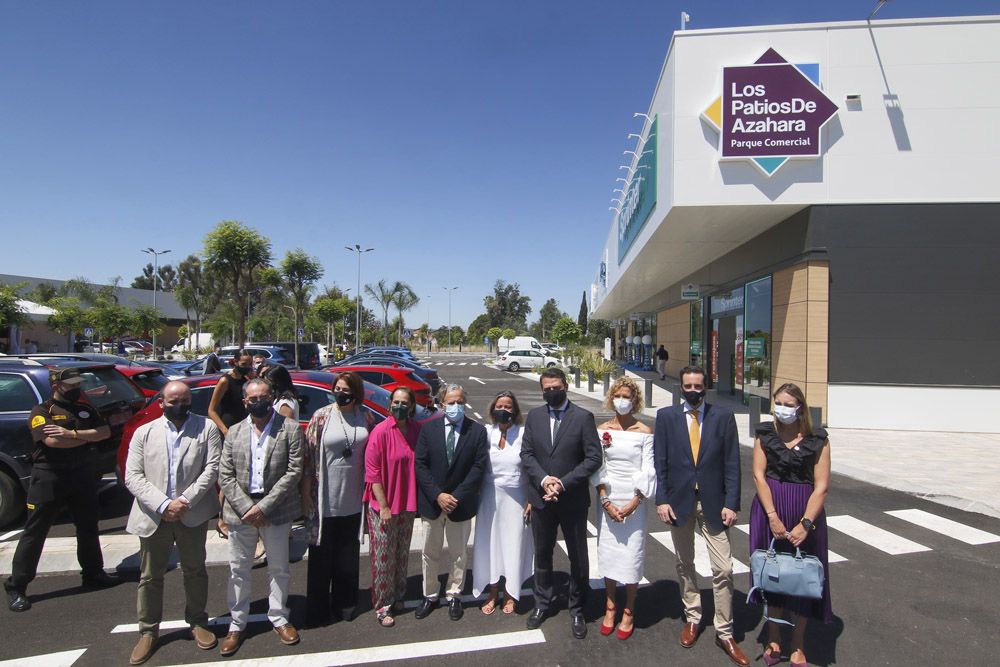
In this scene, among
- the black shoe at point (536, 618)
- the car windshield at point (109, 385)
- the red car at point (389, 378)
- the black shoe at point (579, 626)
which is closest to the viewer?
the black shoe at point (579, 626)

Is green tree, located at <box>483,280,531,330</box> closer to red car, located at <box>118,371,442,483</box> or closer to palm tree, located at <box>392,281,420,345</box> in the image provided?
palm tree, located at <box>392,281,420,345</box>

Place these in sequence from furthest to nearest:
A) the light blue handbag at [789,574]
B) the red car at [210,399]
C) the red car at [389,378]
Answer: the red car at [389,378]
the red car at [210,399]
the light blue handbag at [789,574]

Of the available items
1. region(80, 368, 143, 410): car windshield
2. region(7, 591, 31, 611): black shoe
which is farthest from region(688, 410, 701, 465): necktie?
region(80, 368, 143, 410): car windshield

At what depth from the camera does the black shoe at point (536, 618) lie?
4.03m

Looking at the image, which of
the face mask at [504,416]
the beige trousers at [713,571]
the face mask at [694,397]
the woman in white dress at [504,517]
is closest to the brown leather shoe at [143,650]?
the woman in white dress at [504,517]

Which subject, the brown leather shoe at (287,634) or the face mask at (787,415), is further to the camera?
the brown leather shoe at (287,634)

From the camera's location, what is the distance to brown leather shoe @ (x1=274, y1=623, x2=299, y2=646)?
12.4 feet

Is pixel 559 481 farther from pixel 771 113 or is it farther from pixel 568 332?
pixel 568 332

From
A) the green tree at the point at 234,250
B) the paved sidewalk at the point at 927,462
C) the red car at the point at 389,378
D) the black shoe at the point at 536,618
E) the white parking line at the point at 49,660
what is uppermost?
the green tree at the point at 234,250

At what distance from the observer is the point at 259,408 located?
12.6ft

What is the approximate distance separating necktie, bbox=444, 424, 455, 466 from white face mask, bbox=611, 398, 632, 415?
117cm

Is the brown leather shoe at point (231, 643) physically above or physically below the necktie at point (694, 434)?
below

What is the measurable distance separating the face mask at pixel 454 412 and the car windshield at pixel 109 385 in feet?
16.6

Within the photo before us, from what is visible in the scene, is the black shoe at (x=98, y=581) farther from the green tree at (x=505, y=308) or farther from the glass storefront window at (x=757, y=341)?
the green tree at (x=505, y=308)
